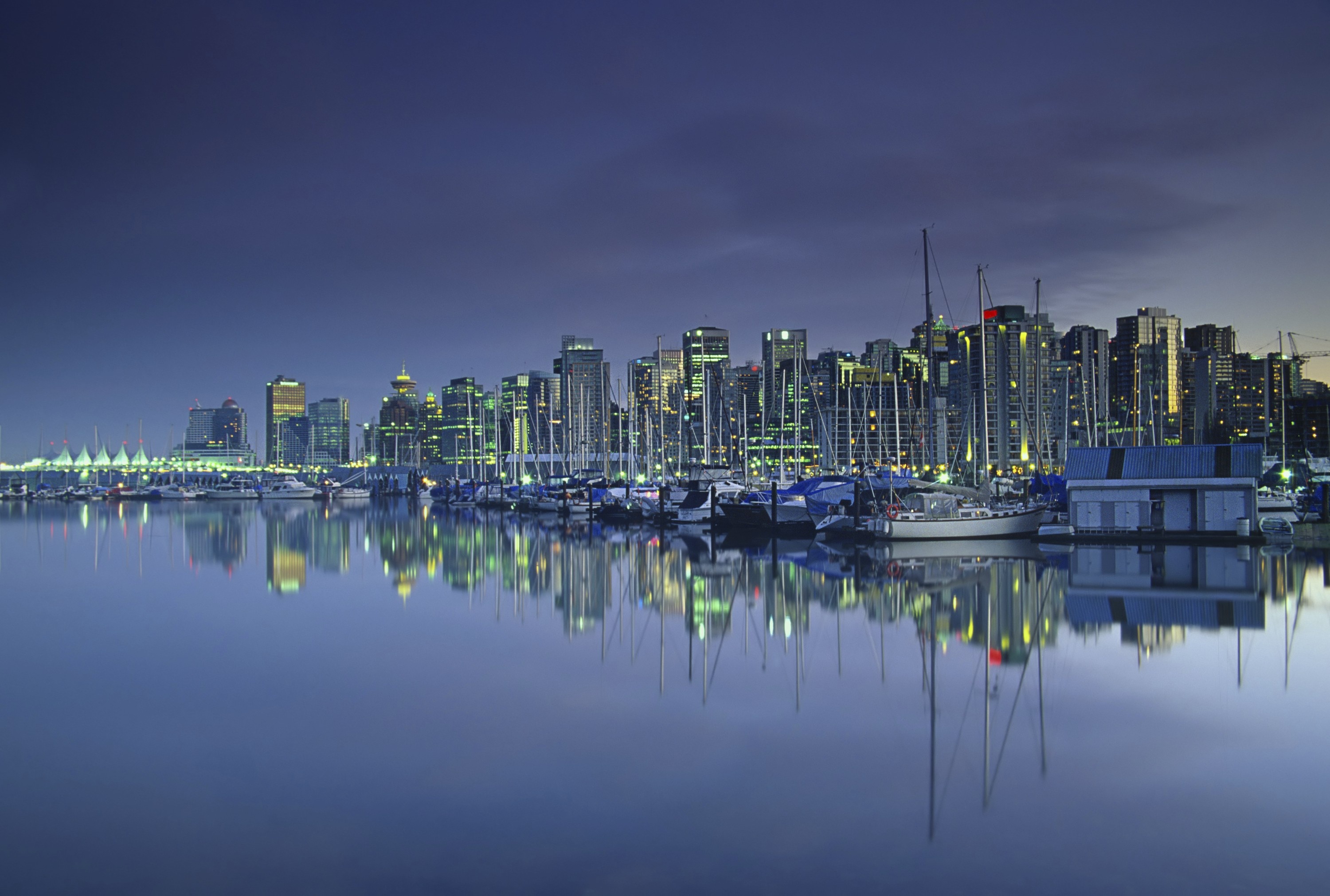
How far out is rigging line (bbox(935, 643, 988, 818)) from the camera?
12797mm

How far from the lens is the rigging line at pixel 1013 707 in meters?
13.5

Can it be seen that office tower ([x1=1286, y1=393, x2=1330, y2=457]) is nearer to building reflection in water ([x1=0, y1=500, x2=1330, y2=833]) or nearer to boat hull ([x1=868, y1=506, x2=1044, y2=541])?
boat hull ([x1=868, y1=506, x2=1044, y2=541])

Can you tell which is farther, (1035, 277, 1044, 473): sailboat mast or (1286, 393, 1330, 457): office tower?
(1286, 393, 1330, 457): office tower

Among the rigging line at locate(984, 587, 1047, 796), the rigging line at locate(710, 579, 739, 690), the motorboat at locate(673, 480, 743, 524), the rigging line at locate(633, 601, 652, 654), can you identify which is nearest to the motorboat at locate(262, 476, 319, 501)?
the motorboat at locate(673, 480, 743, 524)

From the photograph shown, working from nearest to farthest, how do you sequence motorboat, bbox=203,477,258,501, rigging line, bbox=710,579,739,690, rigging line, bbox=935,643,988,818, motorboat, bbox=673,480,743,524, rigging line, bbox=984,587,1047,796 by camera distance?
rigging line, bbox=935,643,988,818 < rigging line, bbox=984,587,1047,796 < rigging line, bbox=710,579,739,690 < motorboat, bbox=673,480,743,524 < motorboat, bbox=203,477,258,501

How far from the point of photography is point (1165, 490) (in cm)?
4597

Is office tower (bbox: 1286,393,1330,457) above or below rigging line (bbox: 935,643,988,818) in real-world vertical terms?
above

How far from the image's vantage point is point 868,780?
13.5 meters

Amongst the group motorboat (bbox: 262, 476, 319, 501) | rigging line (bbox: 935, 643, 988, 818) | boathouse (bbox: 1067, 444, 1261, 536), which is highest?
boathouse (bbox: 1067, 444, 1261, 536)

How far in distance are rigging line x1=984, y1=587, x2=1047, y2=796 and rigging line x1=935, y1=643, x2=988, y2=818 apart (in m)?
0.47

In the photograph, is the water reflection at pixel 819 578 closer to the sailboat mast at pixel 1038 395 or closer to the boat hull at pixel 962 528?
the boat hull at pixel 962 528

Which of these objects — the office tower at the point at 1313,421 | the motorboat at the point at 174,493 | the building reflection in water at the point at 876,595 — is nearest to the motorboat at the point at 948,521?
the building reflection in water at the point at 876,595

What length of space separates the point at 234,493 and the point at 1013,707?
15593cm

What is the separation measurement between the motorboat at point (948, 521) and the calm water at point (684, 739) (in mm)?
14864
